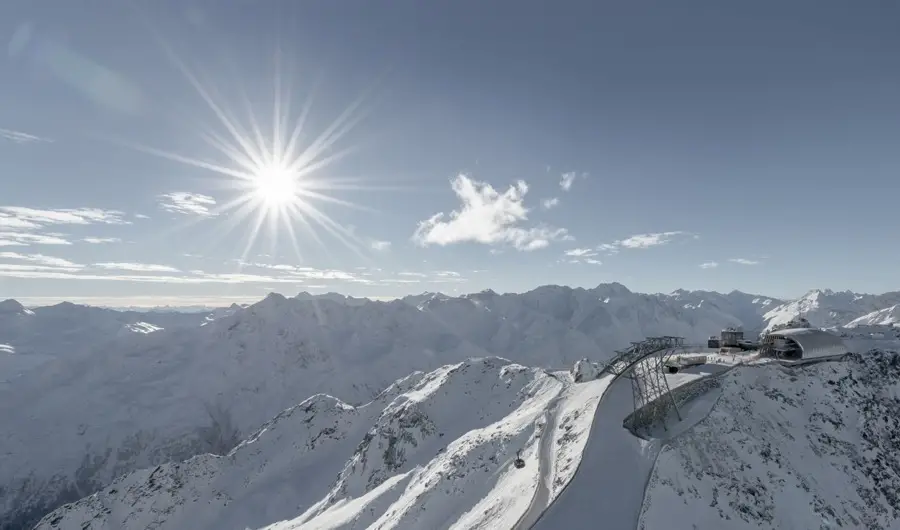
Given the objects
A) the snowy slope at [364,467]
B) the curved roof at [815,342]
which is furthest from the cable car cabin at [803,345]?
the snowy slope at [364,467]

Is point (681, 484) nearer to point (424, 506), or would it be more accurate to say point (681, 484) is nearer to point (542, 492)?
point (542, 492)

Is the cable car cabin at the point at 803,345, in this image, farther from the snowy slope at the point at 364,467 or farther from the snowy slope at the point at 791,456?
the snowy slope at the point at 364,467

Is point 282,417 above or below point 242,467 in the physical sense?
A: above

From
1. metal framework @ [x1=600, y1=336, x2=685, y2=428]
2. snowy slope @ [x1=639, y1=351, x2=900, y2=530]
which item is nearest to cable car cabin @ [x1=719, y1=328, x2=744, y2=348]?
snowy slope @ [x1=639, y1=351, x2=900, y2=530]

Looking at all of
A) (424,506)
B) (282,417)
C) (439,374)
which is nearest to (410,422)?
(439,374)

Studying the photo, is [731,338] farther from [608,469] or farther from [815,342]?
[608,469]

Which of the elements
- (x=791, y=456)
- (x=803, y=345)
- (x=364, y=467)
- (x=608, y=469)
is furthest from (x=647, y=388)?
(x=364, y=467)

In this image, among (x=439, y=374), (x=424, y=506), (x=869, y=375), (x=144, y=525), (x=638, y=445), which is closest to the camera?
(x=638, y=445)

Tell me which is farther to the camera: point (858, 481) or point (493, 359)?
point (493, 359)
